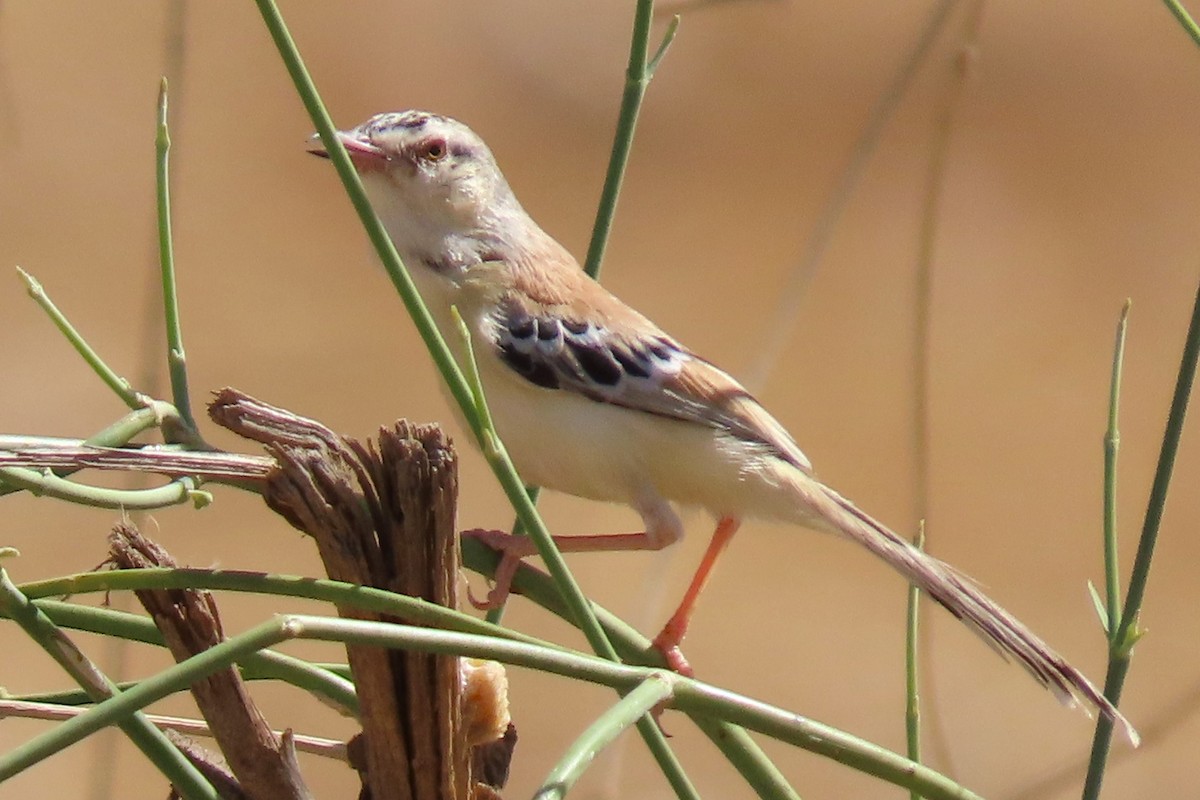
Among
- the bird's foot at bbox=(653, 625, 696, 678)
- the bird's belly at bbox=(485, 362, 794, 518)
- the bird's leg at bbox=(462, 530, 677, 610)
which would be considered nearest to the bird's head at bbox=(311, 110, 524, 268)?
the bird's belly at bbox=(485, 362, 794, 518)

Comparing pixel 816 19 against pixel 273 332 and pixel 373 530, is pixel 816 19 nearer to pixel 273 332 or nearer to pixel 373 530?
pixel 273 332

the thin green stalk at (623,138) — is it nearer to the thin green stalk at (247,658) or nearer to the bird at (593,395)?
the thin green stalk at (247,658)

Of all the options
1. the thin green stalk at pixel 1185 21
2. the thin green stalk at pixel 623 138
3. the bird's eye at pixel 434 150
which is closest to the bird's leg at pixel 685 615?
the thin green stalk at pixel 623 138

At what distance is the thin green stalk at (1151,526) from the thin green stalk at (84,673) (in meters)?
0.71

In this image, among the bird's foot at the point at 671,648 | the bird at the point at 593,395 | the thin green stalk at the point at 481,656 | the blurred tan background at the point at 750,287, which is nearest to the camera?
the thin green stalk at the point at 481,656

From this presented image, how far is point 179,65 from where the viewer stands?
2625 mm

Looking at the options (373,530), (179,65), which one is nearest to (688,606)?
(373,530)

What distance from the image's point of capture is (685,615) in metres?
1.44

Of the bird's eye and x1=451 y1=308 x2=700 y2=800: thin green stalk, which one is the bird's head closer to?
the bird's eye

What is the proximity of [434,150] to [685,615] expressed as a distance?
0.73 meters

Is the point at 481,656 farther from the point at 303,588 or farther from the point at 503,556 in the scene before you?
the point at 503,556

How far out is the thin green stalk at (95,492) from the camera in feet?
A: 2.56

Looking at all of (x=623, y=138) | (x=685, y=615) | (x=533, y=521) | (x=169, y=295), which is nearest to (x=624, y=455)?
(x=685, y=615)

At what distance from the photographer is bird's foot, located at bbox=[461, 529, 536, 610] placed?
1.02m
